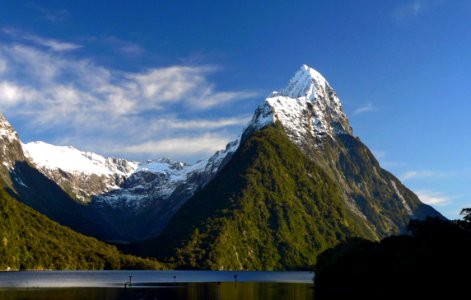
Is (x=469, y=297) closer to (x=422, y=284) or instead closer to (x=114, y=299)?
(x=422, y=284)

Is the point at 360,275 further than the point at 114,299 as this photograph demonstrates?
Yes

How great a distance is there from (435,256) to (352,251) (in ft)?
306

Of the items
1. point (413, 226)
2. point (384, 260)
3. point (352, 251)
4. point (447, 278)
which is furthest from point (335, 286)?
point (447, 278)

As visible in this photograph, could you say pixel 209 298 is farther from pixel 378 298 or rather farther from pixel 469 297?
pixel 469 297

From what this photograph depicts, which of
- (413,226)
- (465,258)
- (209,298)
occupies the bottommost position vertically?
(209,298)

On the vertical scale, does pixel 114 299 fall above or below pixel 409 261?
below

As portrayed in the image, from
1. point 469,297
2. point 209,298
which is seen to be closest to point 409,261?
point 469,297

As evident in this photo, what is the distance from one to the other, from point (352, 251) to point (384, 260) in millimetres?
39627

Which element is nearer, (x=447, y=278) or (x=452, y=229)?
(x=447, y=278)

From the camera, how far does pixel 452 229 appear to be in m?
119

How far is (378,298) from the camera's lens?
433ft

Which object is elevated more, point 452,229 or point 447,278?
Answer: point 452,229

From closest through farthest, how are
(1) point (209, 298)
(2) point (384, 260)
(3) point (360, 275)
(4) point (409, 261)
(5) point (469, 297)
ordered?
(5) point (469, 297) → (4) point (409, 261) → (1) point (209, 298) → (2) point (384, 260) → (3) point (360, 275)

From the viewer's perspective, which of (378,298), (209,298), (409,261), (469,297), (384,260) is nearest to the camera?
(469,297)
